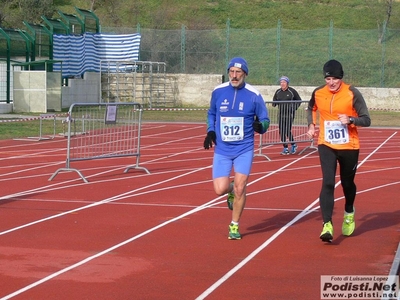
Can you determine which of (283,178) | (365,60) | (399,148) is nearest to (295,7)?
(365,60)

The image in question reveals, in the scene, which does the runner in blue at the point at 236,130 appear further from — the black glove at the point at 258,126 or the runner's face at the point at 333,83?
the runner's face at the point at 333,83

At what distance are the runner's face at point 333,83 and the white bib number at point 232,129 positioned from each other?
3.43ft

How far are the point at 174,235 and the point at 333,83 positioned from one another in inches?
98.7

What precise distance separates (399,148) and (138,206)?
1195cm

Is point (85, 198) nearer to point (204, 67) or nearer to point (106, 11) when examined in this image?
point (204, 67)

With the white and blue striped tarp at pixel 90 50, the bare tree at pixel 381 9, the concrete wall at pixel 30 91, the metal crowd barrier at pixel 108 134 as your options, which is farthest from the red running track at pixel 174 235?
the bare tree at pixel 381 9

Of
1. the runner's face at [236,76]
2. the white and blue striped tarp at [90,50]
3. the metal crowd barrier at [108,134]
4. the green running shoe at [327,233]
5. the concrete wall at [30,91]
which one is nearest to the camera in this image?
the green running shoe at [327,233]

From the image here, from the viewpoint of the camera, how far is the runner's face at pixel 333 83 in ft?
30.5

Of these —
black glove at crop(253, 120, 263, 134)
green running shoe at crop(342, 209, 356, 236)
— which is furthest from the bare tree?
black glove at crop(253, 120, 263, 134)

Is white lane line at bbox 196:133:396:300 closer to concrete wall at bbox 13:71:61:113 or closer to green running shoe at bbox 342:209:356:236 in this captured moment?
green running shoe at bbox 342:209:356:236

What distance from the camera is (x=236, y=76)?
9.45 meters

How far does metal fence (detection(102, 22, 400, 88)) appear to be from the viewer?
138ft

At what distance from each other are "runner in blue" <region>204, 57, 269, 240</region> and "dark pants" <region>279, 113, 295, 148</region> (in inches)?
407

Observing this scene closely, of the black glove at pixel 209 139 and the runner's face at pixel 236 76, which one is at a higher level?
the runner's face at pixel 236 76
